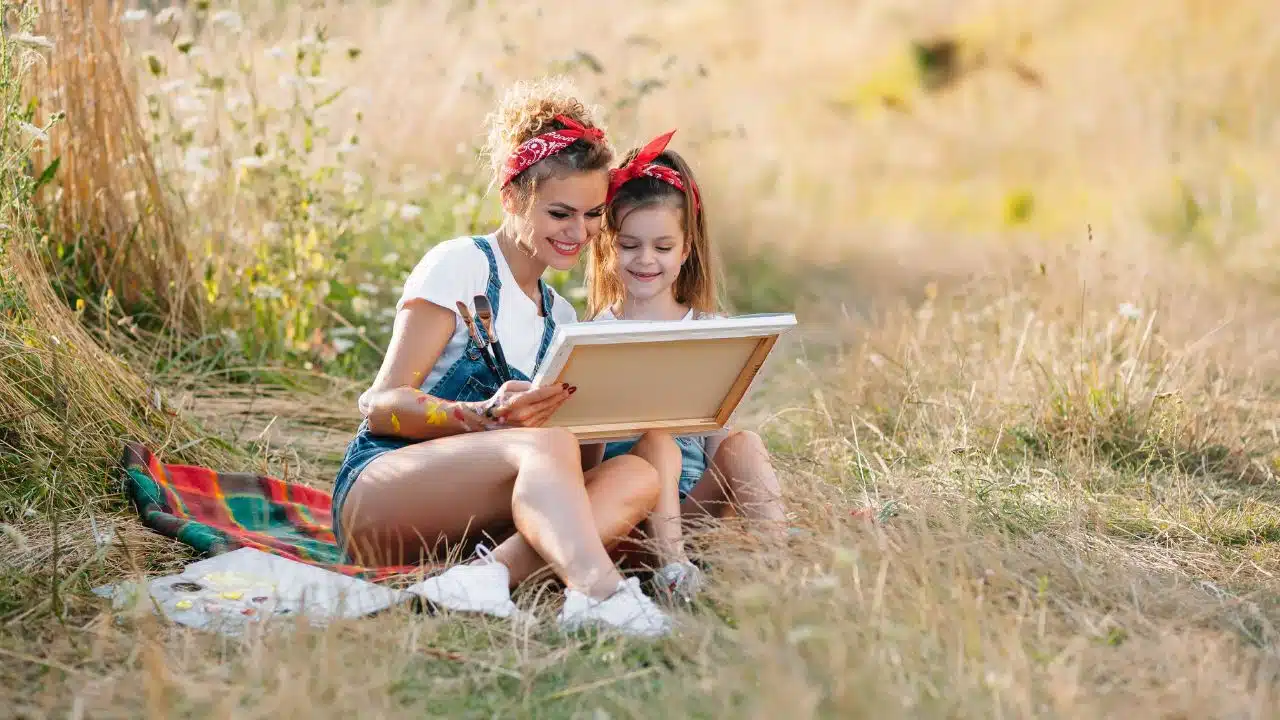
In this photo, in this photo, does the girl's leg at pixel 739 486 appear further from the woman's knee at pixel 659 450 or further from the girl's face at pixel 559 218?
the girl's face at pixel 559 218

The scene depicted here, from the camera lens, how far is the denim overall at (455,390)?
2912 mm

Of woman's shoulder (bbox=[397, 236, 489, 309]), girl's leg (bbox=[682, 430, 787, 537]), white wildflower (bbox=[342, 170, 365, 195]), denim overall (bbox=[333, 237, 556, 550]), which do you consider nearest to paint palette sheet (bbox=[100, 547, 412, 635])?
denim overall (bbox=[333, 237, 556, 550])

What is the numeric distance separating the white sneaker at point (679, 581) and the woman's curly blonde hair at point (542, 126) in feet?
2.96

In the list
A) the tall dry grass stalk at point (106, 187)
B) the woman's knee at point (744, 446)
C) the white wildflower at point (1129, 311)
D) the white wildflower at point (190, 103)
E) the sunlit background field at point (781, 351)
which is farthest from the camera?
the white wildflower at point (190, 103)

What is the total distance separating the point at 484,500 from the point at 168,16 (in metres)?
2.40

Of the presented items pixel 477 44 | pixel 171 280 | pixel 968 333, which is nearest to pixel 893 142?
pixel 477 44

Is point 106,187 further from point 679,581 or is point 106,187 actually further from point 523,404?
point 679,581

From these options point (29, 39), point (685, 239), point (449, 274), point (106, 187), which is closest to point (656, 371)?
point (449, 274)

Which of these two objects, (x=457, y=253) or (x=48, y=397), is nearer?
(x=457, y=253)

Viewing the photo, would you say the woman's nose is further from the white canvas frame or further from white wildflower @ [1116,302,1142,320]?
white wildflower @ [1116,302,1142,320]

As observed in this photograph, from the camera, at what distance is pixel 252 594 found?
8.72 feet

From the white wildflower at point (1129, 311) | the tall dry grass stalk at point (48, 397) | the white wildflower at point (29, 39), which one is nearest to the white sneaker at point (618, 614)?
the tall dry grass stalk at point (48, 397)

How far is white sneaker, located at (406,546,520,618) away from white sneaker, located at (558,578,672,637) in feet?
0.37

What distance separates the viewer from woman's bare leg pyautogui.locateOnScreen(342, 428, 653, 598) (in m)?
2.59
